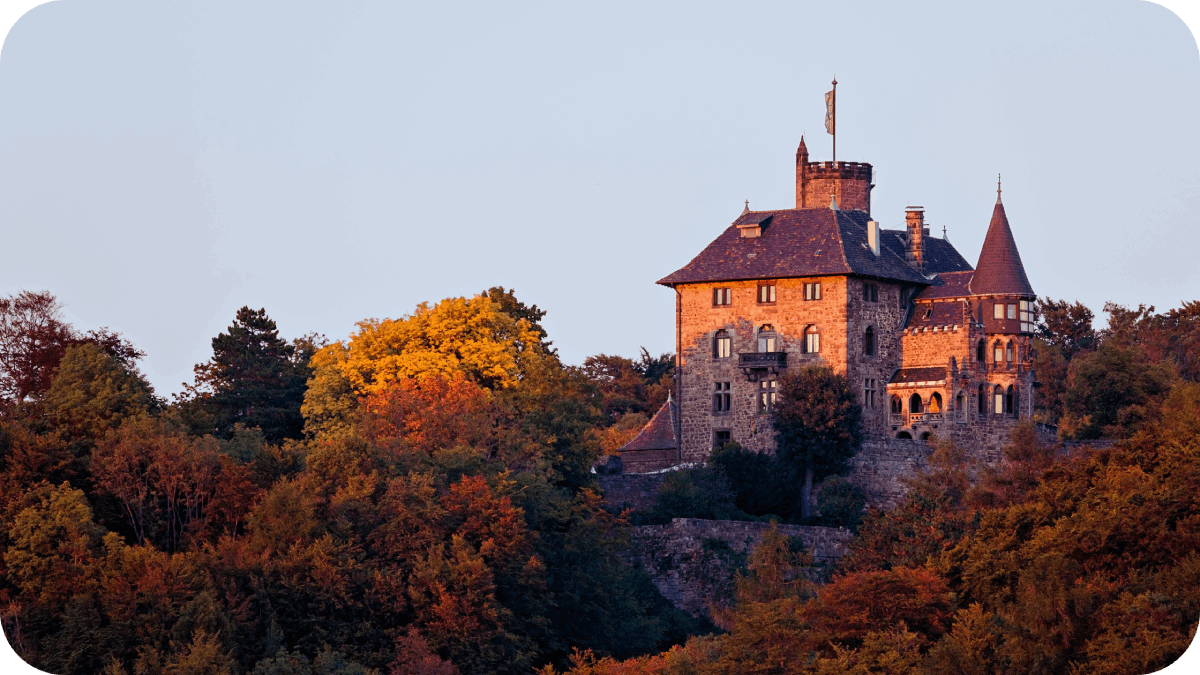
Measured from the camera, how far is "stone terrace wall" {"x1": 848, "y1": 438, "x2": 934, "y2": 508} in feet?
252

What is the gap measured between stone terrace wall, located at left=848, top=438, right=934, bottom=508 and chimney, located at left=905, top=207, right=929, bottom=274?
8553 millimetres

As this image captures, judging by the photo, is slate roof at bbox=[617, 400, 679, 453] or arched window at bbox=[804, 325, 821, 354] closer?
arched window at bbox=[804, 325, 821, 354]

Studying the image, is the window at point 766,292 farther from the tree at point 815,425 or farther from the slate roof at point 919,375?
the slate roof at point 919,375

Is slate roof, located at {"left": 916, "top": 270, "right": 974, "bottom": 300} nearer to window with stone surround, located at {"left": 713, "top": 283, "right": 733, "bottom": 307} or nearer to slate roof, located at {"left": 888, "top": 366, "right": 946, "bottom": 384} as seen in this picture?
slate roof, located at {"left": 888, "top": 366, "right": 946, "bottom": 384}

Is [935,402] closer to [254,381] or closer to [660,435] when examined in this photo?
[660,435]

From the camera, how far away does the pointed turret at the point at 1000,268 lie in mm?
80625

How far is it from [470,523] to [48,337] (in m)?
15.0

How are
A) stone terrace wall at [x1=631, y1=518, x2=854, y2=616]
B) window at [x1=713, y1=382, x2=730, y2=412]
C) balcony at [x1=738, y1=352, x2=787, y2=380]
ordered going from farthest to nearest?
1. window at [x1=713, y1=382, x2=730, y2=412]
2. balcony at [x1=738, y1=352, x2=787, y2=380]
3. stone terrace wall at [x1=631, y1=518, x2=854, y2=616]

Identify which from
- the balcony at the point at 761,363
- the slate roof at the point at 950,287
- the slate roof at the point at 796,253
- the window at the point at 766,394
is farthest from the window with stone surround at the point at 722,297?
the slate roof at the point at 950,287

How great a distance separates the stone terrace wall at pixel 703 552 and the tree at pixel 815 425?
447cm

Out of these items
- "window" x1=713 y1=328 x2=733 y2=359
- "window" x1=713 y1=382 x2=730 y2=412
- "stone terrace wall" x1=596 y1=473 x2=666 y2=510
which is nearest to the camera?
"stone terrace wall" x1=596 y1=473 x2=666 y2=510

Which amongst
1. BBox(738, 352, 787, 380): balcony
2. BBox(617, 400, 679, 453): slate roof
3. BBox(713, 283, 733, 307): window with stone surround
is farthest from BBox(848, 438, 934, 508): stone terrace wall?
BBox(617, 400, 679, 453): slate roof

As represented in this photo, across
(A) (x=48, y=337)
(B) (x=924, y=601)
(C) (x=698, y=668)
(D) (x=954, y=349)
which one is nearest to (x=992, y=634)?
(B) (x=924, y=601)

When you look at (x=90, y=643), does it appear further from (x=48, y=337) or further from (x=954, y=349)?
(x=954, y=349)
